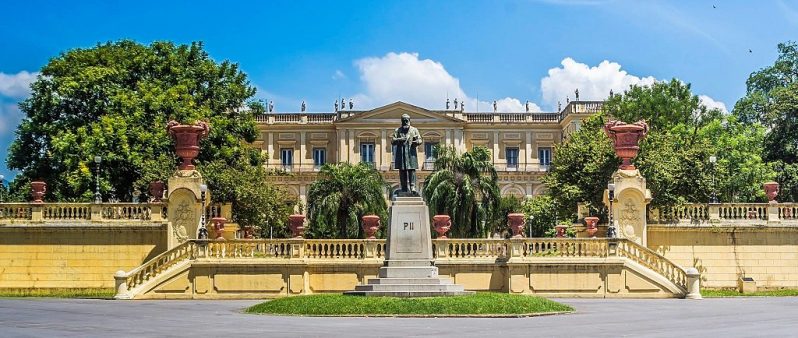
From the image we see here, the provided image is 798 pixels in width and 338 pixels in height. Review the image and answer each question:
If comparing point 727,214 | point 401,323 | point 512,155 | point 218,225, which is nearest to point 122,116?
point 218,225

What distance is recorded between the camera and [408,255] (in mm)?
30641

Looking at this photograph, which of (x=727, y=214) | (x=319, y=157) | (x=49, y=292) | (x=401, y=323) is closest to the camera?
(x=401, y=323)

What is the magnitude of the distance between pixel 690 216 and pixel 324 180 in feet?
101

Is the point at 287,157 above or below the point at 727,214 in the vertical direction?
above

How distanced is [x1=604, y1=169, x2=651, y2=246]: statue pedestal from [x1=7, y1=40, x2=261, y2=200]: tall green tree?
19407mm

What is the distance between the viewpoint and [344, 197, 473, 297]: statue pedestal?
3003 cm

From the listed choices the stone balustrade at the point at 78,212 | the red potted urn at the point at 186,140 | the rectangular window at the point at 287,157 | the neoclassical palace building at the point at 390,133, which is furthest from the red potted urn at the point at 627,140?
the rectangular window at the point at 287,157

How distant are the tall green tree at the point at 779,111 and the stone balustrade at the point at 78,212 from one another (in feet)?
120

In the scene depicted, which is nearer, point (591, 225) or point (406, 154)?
point (406, 154)

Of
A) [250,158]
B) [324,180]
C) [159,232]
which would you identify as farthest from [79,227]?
[324,180]

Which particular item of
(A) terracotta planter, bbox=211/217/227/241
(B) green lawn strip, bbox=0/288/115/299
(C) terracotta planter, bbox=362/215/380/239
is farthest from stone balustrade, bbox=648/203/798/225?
(B) green lawn strip, bbox=0/288/115/299

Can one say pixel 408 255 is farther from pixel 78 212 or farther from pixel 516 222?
pixel 78 212

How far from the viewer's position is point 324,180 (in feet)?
224

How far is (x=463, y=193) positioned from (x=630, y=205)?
64.1 ft
